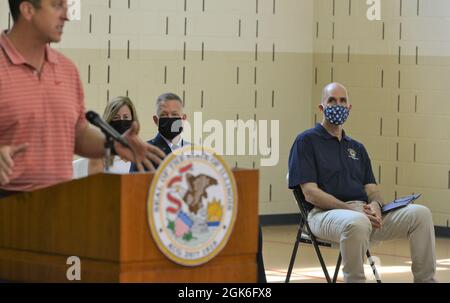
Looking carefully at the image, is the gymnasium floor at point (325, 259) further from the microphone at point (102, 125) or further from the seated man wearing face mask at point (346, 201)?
the microphone at point (102, 125)

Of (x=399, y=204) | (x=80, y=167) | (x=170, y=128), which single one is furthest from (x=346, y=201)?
(x=80, y=167)

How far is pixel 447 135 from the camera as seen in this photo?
855cm

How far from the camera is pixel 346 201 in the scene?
580 centimetres

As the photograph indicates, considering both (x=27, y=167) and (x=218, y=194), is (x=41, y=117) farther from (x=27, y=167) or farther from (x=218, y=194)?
(x=218, y=194)

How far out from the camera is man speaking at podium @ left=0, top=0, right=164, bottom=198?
2984 mm

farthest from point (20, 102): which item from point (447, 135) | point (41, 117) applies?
point (447, 135)

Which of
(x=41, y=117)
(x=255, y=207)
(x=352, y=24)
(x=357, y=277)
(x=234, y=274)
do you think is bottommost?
(x=357, y=277)

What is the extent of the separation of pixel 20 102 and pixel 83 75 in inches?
198

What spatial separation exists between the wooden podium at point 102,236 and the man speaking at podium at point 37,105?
7.3 inches

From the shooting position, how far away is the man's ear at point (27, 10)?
9.86 feet

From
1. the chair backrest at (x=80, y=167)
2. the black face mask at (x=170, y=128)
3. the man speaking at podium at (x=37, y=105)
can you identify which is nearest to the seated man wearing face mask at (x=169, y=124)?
the black face mask at (x=170, y=128)

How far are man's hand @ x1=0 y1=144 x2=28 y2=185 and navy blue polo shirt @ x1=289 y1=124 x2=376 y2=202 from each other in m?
3.03

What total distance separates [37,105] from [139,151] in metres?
0.34

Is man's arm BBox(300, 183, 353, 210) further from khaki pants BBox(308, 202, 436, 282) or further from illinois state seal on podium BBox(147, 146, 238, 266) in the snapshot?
illinois state seal on podium BBox(147, 146, 238, 266)
